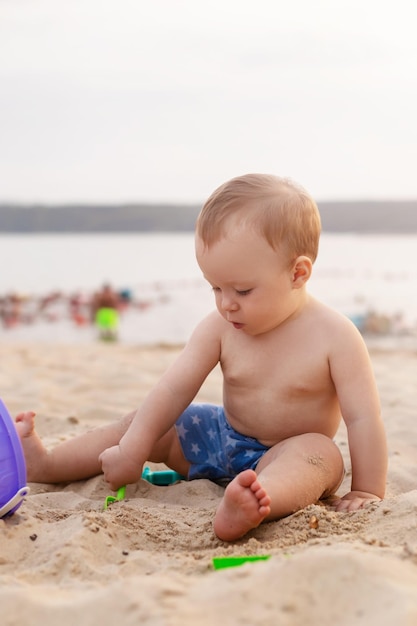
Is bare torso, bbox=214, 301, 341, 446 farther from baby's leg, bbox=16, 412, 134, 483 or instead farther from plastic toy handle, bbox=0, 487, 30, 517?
plastic toy handle, bbox=0, 487, 30, 517

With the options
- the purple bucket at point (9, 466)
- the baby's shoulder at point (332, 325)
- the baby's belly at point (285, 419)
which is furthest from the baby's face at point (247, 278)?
the purple bucket at point (9, 466)

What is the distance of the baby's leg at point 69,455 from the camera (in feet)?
7.07

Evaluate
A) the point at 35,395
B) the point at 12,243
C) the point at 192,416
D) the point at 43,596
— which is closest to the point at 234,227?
the point at 192,416

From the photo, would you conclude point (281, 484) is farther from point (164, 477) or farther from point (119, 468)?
point (164, 477)

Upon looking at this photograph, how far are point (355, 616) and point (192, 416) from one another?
3.89ft

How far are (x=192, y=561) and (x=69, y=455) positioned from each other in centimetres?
89

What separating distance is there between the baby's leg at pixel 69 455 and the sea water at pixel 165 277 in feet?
12.0

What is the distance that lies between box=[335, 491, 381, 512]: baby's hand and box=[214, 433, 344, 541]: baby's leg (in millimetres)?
49

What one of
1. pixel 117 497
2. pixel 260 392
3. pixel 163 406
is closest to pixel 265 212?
pixel 260 392

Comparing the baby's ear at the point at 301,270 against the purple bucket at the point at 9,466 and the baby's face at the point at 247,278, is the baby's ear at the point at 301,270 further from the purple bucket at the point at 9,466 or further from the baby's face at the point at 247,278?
the purple bucket at the point at 9,466

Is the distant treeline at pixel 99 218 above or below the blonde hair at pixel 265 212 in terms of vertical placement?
below

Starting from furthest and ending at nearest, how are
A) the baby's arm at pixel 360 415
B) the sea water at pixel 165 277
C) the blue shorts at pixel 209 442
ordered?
1. the sea water at pixel 165 277
2. the blue shorts at pixel 209 442
3. the baby's arm at pixel 360 415

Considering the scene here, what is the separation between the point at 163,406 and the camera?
2.04m

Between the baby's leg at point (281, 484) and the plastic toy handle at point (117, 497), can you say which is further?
the plastic toy handle at point (117, 497)
